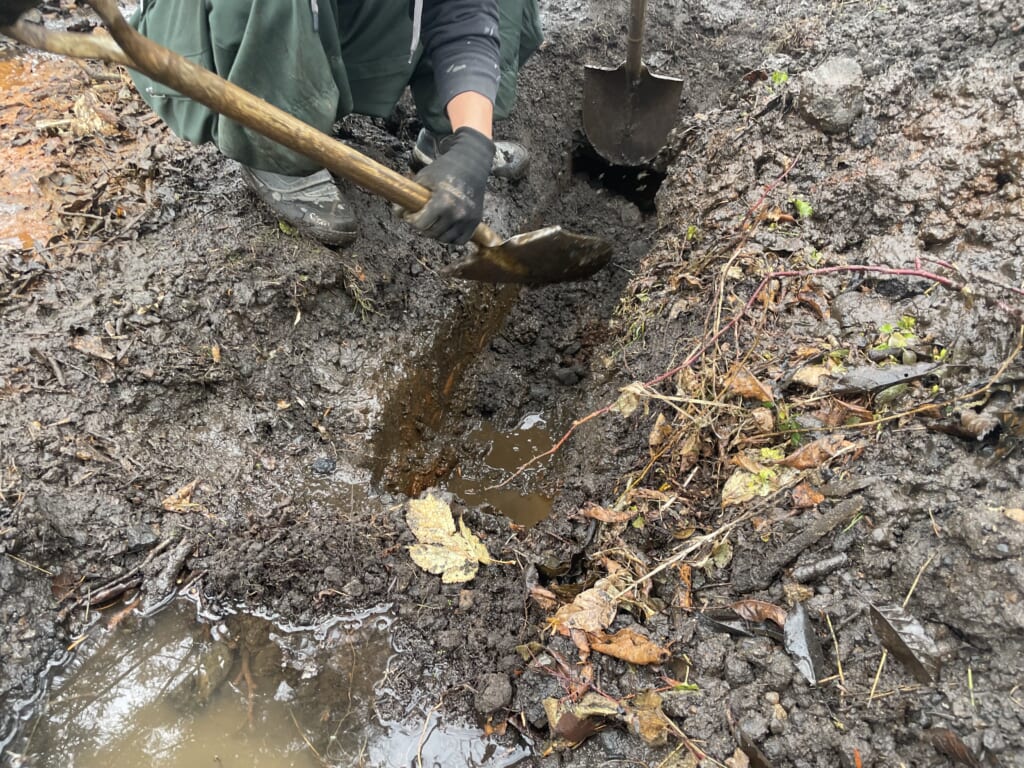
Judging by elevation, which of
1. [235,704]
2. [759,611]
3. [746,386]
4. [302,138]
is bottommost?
[235,704]

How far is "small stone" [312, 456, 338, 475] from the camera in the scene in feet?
7.99

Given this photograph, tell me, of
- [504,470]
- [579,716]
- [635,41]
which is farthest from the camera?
[635,41]

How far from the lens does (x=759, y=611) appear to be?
1709 mm

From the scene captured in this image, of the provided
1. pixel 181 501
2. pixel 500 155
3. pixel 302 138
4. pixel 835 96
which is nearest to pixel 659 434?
pixel 302 138

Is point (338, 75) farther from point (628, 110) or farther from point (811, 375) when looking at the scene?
point (811, 375)

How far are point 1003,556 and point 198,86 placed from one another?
7.41ft

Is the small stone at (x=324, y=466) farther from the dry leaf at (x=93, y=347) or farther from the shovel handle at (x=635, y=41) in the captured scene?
the shovel handle at (x=635, y=41)

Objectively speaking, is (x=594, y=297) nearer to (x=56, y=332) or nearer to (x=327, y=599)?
(x=327, y=599)

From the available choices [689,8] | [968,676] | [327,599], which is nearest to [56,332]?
[327,599]

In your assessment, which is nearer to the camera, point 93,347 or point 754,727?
point 754,727

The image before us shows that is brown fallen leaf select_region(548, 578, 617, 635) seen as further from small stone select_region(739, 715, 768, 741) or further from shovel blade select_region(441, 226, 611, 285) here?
shovel blade select_region(441, 226, 611, 285)

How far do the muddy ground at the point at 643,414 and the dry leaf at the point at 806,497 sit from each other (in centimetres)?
1

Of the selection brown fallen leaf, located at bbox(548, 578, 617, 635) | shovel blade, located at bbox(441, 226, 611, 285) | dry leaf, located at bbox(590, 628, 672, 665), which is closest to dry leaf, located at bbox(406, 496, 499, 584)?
brown fallen leaf, located at bbox(548, 578, 617, 635)

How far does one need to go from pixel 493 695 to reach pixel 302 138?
66.7 inches
